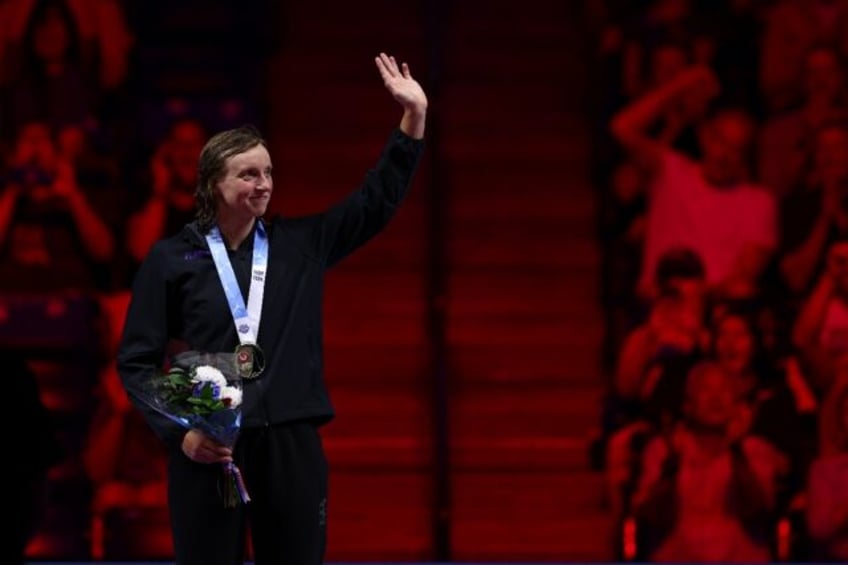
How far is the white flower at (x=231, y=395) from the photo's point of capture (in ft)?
9.45

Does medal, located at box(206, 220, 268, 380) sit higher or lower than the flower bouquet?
higher

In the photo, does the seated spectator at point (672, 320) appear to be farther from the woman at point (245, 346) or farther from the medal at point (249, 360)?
the medal at point (249, 360)

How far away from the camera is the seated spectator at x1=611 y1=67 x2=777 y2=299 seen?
6.44 metres

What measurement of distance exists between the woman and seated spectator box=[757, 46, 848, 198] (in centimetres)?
369

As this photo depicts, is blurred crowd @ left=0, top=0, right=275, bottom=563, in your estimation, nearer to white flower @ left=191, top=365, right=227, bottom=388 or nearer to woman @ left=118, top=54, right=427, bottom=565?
woman @ left=118, top=54, right=427, bottom=565

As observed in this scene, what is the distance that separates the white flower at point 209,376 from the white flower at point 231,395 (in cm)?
1

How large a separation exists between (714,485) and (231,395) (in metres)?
3.81

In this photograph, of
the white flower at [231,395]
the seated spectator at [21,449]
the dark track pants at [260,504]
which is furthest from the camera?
the seated spectator at [21,449]

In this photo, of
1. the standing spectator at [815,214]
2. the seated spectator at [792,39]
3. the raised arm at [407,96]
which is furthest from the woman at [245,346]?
the seated spectator at [792,39]

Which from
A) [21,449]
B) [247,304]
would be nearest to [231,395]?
[247,304]

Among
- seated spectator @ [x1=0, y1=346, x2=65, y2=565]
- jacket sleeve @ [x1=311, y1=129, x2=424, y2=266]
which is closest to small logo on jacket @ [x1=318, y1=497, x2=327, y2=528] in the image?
jacket sleeve @ [x1=311, y1=129, x2=424, y2=266]

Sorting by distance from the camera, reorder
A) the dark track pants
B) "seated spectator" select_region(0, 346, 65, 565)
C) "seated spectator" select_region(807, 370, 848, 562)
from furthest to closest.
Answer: "seated spectator" select_region(807, 370, 848, 562), "seated spectator" select_region(0, 346, 65, 565), the dark track pants

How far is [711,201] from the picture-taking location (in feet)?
21.2

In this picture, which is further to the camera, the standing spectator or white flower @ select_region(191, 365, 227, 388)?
the standing spectator
